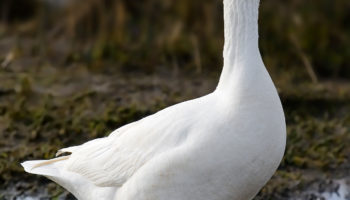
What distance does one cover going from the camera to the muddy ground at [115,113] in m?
6.96

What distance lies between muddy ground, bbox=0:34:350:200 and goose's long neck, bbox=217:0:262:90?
212 cm

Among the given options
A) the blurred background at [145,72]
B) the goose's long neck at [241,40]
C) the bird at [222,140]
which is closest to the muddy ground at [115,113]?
the blurred background at [145,72]

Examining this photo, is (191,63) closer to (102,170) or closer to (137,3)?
(137,3)

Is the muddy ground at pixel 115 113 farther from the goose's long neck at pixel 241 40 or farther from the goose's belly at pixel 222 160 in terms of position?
the goose's long neck at pixel 241 40

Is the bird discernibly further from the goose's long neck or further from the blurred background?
the blurred background

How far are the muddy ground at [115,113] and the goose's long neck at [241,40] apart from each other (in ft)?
6.95

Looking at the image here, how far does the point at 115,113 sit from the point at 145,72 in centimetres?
182

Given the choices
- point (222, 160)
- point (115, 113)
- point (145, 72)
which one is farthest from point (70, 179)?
point (145, 72)

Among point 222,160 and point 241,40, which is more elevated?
point 241,40

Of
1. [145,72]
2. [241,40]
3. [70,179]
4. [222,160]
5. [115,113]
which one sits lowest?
[145,72]

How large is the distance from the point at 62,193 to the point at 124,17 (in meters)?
4.84

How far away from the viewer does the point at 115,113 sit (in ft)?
26.6

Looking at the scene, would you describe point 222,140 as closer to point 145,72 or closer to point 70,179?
point 70,179

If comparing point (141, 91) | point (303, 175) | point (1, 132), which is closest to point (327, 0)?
point (141, 91)
